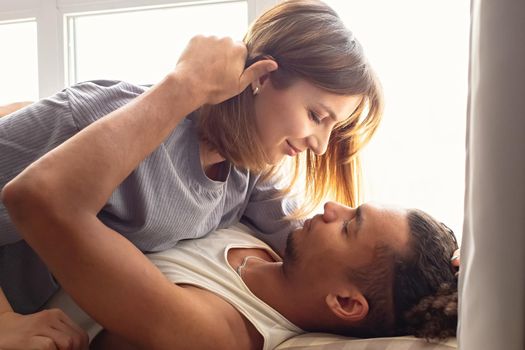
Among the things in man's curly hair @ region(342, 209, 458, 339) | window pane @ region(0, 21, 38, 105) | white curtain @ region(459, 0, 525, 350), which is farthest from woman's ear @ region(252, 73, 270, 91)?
window pane @ region(0, 21, 38, 105)

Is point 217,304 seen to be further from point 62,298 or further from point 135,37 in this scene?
point 135,37

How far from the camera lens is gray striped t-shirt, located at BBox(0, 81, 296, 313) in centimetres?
121

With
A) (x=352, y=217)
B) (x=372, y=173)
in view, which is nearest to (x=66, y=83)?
(x=372, y=173)

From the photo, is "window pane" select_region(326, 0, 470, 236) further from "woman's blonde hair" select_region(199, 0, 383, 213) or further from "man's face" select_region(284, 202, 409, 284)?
"man's face" select_region(284, 202, 409, 284)

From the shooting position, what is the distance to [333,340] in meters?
1.14

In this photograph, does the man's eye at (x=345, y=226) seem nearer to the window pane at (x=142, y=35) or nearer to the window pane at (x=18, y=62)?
the window pane at (x=142, y=35)

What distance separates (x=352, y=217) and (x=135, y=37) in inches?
52.9

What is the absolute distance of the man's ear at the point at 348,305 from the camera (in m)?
1.17

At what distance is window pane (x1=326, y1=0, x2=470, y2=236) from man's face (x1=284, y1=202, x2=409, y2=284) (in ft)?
1.92

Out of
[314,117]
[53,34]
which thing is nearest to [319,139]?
[314,117]

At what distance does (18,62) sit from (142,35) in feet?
1.82

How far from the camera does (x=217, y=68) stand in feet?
4.08

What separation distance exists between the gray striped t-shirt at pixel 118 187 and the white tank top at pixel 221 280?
0.16ft

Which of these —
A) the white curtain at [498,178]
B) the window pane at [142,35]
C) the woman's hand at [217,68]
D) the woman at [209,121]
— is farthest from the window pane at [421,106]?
the white curtain at [498,178]
